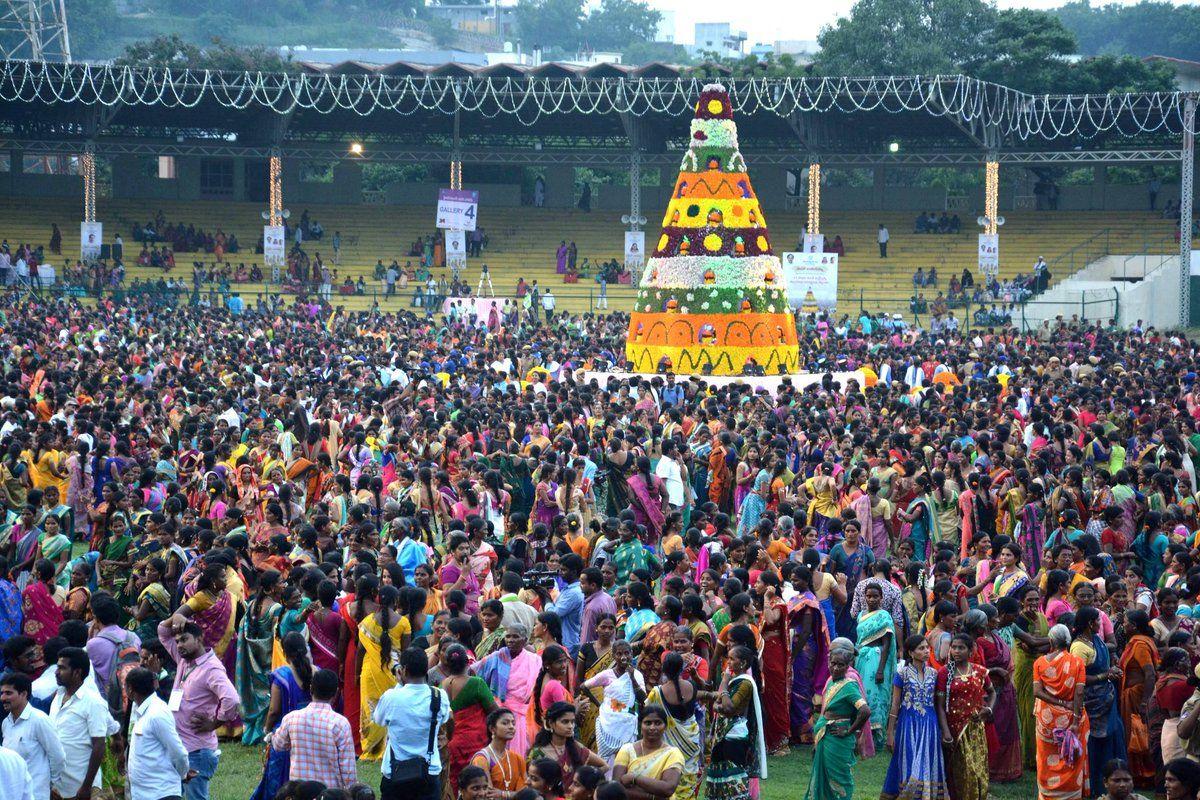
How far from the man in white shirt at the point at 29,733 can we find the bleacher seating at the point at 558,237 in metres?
29.9

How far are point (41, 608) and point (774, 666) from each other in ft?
13.1

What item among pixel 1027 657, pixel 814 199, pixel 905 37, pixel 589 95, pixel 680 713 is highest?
pixel 905 37

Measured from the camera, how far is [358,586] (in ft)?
27.5

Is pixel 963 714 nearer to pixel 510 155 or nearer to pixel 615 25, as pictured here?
pixel 510 155

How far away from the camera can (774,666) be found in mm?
8906

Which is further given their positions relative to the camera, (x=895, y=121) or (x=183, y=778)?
(x=895, y=121)

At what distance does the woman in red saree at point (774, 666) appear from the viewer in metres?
8.85

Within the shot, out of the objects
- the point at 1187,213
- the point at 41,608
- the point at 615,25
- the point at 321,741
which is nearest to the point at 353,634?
the point at 41,608

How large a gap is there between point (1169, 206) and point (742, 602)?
35.2 metres

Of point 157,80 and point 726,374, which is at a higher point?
point 157,80

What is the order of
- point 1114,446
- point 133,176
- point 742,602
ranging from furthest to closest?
1. point 133,176
2. point 1114,446
3. point 742,602

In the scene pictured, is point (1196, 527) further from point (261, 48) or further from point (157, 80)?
point (261, 48)

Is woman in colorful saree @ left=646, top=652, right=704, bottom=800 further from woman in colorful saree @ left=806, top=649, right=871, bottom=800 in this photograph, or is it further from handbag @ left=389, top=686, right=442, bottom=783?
handbag @ left=389, top=686, right=442, bottom=783

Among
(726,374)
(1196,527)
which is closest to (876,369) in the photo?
(726,374)
